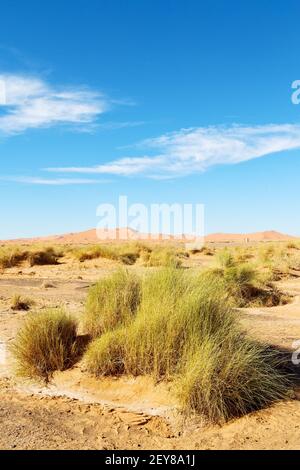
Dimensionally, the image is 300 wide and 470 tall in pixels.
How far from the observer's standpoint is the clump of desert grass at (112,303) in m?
7.63

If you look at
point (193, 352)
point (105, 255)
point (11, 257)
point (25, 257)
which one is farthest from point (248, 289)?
point (25, 257)

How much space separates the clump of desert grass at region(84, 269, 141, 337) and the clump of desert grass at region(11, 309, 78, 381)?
450 millimetres

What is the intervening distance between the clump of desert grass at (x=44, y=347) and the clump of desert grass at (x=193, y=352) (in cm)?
38

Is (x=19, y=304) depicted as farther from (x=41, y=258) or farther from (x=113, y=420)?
(x=41, y=258)

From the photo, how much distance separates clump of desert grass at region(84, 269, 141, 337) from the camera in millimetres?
7629

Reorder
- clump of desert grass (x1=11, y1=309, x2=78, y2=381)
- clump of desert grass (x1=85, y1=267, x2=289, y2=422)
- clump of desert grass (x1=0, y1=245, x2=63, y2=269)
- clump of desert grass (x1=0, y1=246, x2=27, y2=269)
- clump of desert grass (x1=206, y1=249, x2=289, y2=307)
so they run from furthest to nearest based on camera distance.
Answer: clump of desert grass (x1=0, y1=245, x2=63, y2=269) → clump of desert grass (x1=0, y1=246, x2=27, y2=269) → clump of desert grass (x1=206, y1=249, x2=289, y2=307) → clump of desert grass (x1=11, y1=309, x2=78, y2=381) → clump of desert grass (x1=85, y1=267, x2=289, y2=422)

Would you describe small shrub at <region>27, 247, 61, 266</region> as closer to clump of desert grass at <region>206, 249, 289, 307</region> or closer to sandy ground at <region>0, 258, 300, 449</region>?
clump of desert grass at <region>206, 249, 289, 307</region>

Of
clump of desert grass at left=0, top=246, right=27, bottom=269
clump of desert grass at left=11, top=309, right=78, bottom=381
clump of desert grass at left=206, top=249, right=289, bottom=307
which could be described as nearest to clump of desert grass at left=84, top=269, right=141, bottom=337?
clump of desert grass at left=11, top=309, right=78, bottom=381

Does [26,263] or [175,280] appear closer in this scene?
[175,280]

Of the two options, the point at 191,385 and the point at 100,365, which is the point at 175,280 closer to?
the point at 100,365

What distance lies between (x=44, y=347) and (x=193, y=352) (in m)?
2.10

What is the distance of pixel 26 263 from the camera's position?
24609 mm
